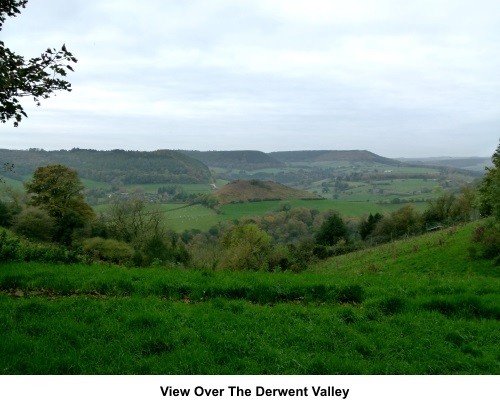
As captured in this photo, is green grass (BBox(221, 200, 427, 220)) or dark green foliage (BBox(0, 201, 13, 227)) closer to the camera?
dark green foliage (BBox(0, 201, 13, 227))

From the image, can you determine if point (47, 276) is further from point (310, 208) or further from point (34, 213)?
point (310, 208)

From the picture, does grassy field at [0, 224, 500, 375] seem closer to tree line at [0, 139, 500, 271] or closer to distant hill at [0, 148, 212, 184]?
tree line at [0, 139, 500, 271]

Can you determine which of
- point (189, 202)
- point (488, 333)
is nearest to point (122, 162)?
point (189, 202)

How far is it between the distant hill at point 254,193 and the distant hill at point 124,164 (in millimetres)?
26632

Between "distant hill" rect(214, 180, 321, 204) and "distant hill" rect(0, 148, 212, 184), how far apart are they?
87.4 feet

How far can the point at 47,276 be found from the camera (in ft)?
32.6

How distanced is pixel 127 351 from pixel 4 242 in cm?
835

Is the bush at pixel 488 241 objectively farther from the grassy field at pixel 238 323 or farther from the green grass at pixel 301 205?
the green grass at pixel 301 205

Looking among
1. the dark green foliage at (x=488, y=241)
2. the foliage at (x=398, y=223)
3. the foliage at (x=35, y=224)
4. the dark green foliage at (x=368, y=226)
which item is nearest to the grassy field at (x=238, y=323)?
the dark green foliage at (x=488, y=241)

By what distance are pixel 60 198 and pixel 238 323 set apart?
43.3 metres

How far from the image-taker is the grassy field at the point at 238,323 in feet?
19.7

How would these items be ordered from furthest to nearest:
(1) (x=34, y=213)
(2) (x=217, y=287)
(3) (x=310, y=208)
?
(3) (x=310, y=208) → (1) (x=34, y=213) → (2) (x=217, y=287)

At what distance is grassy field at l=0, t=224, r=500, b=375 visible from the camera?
5.99 m

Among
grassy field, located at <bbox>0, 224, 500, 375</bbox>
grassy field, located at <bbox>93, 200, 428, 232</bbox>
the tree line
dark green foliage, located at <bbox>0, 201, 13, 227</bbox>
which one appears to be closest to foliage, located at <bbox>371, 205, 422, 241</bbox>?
the tree line
